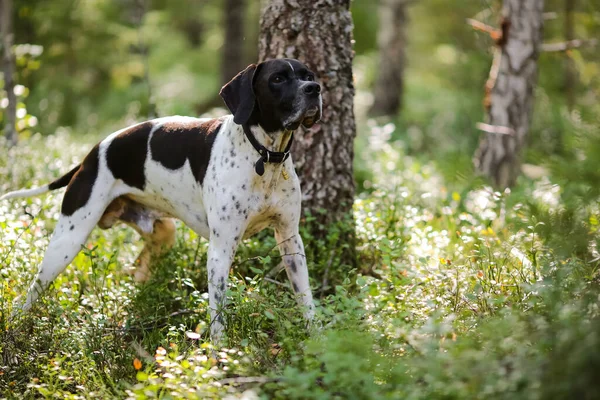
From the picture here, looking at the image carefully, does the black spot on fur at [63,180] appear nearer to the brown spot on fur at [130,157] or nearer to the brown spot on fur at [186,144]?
the brown spot on fur at [130,157]

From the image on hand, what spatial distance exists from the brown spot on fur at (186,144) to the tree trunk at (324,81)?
40.3 inches

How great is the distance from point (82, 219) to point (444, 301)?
2.49 m

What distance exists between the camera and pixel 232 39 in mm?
15242

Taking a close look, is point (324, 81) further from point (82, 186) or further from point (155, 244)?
point (82, 186)

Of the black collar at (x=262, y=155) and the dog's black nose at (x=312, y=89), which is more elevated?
the dog's black nose at (x=312, y=89)

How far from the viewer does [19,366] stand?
3.98m

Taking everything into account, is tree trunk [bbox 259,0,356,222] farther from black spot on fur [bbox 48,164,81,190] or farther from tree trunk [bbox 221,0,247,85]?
tree trunk [bbox 221,0,247,85]

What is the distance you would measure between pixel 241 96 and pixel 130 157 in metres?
1.09

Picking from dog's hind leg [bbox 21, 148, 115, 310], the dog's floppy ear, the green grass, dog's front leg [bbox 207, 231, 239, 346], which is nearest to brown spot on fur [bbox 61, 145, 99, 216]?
dog's hind leg [bbox 21, 148, 115, 310]

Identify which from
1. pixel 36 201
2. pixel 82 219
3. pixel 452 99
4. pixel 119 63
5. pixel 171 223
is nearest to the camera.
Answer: pixel 82 219

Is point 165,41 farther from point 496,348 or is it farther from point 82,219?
point 496,348

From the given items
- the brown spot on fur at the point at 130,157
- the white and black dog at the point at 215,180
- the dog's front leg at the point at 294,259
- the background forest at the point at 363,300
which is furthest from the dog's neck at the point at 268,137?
the brown spot on fur at the point at 130,157

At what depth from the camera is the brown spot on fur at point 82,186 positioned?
4707 mm

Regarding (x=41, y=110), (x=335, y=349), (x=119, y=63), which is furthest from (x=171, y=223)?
(x=119, y=63)
